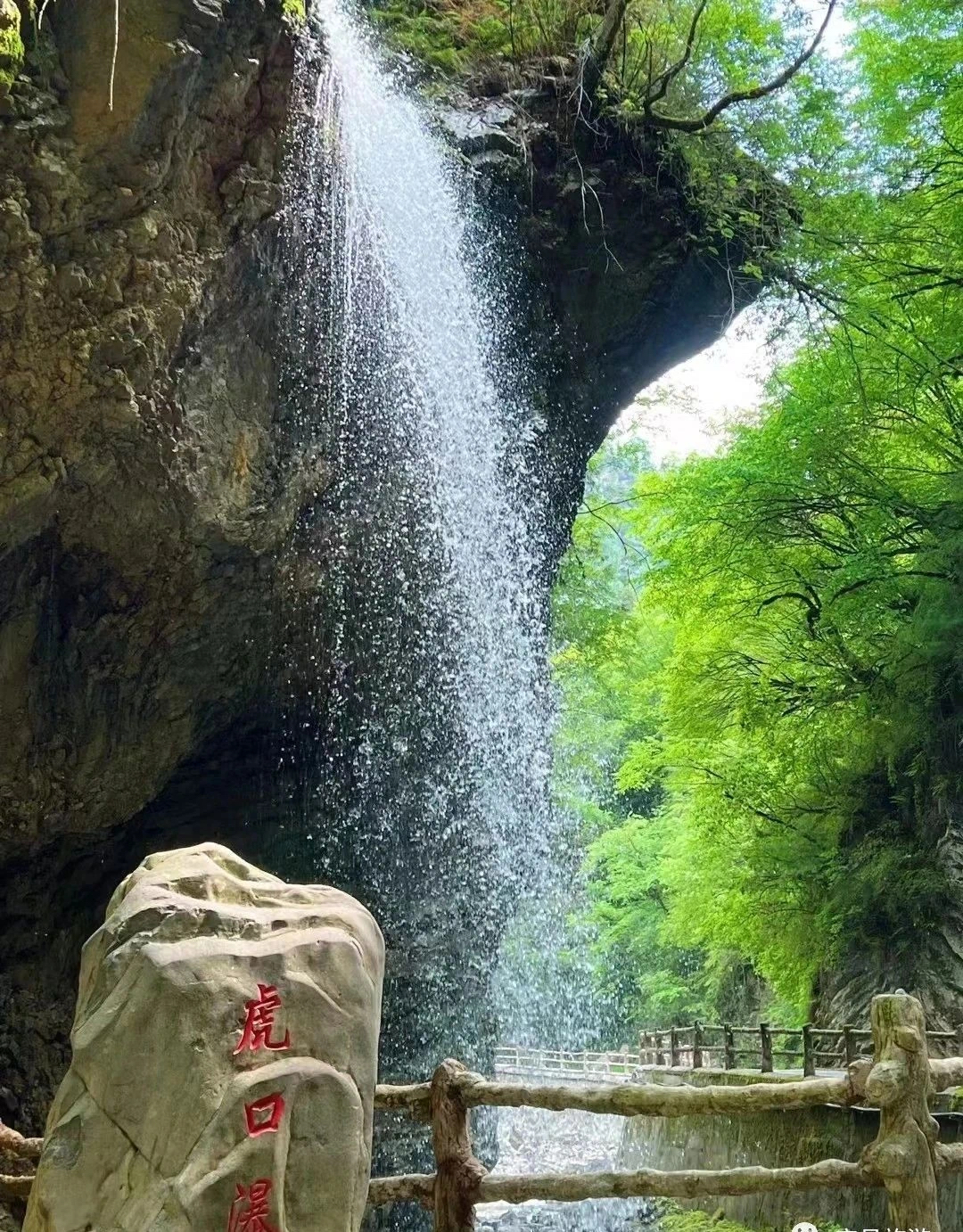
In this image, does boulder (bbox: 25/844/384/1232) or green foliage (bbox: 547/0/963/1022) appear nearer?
boulder (bbox: 25/844/384/1232)

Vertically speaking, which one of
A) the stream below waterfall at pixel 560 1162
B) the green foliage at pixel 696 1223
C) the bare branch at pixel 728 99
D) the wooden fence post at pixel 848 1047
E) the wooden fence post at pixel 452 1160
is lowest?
the stream below waterfall at pixel 560 1162

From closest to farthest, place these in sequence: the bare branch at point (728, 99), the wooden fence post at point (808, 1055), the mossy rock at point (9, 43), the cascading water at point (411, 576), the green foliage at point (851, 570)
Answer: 1. the mossy rock at point (9, 43)
2. the cascading water at point (411, 576)
3. the bare branch at point (728, 99)
4. the wooden fence post at point (808, 1055)
5. the green foliage at point (851, 570)

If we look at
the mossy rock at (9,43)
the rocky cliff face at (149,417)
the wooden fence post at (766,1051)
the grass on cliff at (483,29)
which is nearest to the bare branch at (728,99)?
the rocky cliff face at (149,417)

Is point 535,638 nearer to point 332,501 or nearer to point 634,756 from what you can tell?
point 332,501

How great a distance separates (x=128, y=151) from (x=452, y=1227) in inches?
213

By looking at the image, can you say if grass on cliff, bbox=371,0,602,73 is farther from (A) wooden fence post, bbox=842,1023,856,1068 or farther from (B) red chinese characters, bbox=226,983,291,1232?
(A) wooden fence post, bbox=842,1023,856,1068

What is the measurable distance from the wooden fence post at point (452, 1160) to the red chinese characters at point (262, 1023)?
1.79m

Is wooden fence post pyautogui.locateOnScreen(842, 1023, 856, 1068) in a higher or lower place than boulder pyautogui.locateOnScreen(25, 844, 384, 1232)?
lower

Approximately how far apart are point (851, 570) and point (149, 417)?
24.2ft

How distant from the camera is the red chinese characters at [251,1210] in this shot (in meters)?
2.55

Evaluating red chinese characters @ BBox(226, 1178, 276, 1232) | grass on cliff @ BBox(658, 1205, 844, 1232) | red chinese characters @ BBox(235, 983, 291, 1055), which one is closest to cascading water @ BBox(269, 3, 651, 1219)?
grass on cliff @ BBox(658, 1205, 844, 1232)

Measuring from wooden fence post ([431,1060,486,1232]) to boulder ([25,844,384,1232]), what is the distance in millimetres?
1461

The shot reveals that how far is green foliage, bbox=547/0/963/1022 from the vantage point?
1107 centimetres

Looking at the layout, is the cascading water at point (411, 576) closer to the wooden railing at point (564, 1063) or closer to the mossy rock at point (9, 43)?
the mossy rock at point (9, 43)
